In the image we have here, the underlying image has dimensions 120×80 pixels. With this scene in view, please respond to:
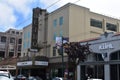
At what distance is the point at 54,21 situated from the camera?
161 ft

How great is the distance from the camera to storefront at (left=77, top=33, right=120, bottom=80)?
31953 millimetres

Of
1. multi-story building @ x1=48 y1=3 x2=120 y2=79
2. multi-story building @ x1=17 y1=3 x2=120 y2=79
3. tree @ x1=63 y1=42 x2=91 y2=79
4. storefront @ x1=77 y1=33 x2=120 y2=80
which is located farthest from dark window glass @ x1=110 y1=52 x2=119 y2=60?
multi-story building @ x1=48 y1=3 x2=120 y2=79

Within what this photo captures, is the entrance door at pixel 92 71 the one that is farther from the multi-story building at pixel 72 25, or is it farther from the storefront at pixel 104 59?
the multi-story building at pixel 72 25

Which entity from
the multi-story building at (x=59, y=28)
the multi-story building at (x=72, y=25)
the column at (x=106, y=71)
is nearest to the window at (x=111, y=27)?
the multi-story building at (x=59, y=28)

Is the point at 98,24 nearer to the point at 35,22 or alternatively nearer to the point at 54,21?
the point at 54,21

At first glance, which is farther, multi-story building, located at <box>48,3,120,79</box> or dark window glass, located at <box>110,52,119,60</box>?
multi-story building, located at <box>48,3,120,79</box>

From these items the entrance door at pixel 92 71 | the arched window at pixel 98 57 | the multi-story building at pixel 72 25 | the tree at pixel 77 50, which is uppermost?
the multi-story building at pixel 72 25

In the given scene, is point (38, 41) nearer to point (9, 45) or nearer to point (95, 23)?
point (95, 23)

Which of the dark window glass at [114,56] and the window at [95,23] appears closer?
the dark window glass at [114,56]

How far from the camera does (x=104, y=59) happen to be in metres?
33.6

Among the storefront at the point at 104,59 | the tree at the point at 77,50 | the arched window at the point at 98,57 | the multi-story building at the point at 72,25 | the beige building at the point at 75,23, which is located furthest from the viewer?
the beige building at the point at 75,23

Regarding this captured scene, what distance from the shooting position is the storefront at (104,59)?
32.0m

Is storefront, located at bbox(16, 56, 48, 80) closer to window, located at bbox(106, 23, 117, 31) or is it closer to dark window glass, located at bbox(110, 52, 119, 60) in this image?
window, located at bbox(106, 23, 117, 31)

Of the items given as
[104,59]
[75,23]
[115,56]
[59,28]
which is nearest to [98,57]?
[104,59]
